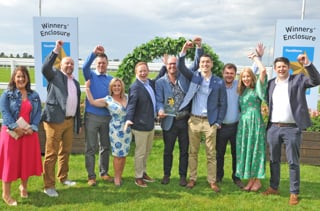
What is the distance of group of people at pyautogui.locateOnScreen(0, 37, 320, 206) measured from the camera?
3.91m

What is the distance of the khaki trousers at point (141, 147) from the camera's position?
4352mm

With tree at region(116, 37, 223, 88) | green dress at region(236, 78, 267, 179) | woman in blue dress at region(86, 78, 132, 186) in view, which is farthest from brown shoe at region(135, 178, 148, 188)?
tree at region(116, 37, 223, 88)

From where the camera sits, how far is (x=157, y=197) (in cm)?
417

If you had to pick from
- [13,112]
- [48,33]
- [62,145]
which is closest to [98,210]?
[62,145]

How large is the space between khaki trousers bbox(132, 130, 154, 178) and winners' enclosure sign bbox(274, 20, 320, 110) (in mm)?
3675

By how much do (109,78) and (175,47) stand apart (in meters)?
1.77

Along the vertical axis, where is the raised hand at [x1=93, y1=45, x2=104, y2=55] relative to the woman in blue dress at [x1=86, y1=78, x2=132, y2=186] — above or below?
above

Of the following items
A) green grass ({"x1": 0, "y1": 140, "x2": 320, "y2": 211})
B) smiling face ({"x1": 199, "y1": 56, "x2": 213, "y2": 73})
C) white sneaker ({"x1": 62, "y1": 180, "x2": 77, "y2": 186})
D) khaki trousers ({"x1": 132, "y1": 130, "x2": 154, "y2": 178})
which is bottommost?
green grass ({"x1": 0, "y1": 140, "x2": 320, "y2": 211})

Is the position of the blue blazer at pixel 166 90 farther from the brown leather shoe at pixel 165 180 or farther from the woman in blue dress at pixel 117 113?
the brown leather shoe at pixel 165 180

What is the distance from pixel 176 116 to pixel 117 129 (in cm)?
89

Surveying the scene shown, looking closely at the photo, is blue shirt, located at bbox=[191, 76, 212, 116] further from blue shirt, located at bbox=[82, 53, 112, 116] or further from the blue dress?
blue shirt, located at bbox=[82, 53, 112, 116]

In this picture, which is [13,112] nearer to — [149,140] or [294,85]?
[149,140]

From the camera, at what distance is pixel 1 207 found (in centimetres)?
370

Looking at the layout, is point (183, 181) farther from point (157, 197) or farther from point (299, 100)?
point (299, 100)
